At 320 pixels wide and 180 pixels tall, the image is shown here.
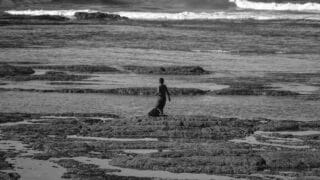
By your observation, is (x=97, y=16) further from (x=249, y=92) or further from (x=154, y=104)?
(x=154, y=104)

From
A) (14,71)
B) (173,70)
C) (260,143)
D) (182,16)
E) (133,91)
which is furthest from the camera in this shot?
(182,16)

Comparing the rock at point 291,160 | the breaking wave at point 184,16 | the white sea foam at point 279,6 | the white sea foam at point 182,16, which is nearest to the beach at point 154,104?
the rock at point 291,160

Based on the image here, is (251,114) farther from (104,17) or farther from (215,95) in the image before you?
(104,17)

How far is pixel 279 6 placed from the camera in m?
124

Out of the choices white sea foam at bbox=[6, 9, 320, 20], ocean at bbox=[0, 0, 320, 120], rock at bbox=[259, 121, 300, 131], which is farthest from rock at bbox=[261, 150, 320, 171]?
white sea foam at bbox=[6, 9, 320, 20]

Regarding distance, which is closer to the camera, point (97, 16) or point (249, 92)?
Answer: point (249, 92)

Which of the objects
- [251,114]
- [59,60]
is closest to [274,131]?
[251,114]

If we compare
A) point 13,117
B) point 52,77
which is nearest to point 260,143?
point 13,117

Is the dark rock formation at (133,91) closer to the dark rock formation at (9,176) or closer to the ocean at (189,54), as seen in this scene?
the ocean at (189,54)

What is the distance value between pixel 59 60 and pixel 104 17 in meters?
43.0

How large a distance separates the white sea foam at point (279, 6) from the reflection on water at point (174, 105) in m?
85.9

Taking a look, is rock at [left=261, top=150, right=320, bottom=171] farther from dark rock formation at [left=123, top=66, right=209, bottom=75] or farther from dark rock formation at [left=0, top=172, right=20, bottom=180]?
dark rock formation at [left=123, top=66, right=209, bottom=75]

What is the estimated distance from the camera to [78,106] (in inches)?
1216

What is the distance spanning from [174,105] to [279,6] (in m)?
94.4
